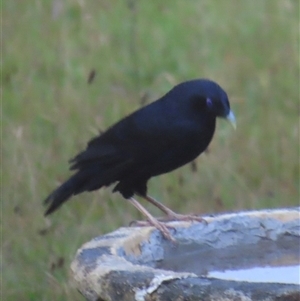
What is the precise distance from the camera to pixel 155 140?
2.56m

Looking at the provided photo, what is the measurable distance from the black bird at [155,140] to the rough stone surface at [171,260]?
0.35m

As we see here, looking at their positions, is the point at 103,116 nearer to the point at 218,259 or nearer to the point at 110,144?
the point at 110,144

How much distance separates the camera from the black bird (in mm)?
2527

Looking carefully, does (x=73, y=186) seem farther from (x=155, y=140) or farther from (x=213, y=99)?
(x=213, y=99)

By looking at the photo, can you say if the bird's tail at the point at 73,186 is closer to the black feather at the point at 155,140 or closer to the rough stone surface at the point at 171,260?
the black feather at the point at 155,140

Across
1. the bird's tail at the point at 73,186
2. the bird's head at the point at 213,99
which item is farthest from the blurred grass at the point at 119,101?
the bird's head at the point at 213,99

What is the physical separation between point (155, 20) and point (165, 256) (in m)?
3.02

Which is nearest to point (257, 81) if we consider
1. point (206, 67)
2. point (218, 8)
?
point (206, 67)

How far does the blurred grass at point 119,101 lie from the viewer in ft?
10.6

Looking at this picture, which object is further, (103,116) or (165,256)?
(103,116)

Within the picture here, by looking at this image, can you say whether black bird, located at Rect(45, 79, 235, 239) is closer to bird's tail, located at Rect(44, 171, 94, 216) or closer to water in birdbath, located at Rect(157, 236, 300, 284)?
bird's tail, located at Rect(44, 171, 94, 216)

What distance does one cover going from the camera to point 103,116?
153 inches

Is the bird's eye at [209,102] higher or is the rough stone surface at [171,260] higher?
the bird's eye at [209,102]

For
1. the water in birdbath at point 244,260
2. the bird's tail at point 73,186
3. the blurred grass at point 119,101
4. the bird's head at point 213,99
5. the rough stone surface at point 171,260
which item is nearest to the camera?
the rough stone surface at point 171,260
